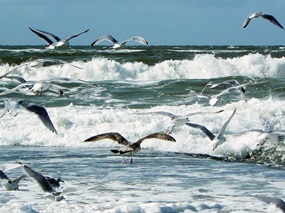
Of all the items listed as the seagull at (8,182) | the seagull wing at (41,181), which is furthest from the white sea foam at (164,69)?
the seagull wing at (41,181)

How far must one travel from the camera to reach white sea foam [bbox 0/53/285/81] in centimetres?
3173

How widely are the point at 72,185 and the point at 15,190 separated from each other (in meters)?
0.96

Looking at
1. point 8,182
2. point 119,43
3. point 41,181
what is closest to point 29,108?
point 8,182

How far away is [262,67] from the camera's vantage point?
113 ft

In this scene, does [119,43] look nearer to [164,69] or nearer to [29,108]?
[29,108]

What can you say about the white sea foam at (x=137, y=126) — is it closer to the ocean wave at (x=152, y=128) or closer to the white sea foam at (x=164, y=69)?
the ocean wave at (x=152, y=128)

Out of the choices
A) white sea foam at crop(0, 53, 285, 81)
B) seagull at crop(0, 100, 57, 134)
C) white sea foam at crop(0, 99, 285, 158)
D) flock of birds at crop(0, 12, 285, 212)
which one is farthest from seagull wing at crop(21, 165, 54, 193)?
white sea foam at crop(0, 53, 285, 81)

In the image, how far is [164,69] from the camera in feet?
109

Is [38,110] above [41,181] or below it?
above

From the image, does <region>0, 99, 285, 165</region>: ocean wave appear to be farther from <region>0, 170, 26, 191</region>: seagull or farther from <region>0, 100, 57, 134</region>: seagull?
<region>0, 170, 26, 191</region>: seagull

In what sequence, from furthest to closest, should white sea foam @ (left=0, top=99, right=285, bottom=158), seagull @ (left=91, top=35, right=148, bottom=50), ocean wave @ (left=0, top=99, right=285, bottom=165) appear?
white sea foam @ (left=0, top=99, right=285, bottom=158), ocean wave @ (left=0, top=99, right=285, bottom=165), seagull @ (left=91, top=35, right=148, bottom=50)

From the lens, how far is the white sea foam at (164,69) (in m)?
31.7

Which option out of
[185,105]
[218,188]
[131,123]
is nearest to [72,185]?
[218,188]

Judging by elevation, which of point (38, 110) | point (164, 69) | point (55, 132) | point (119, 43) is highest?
point (164, 69)
